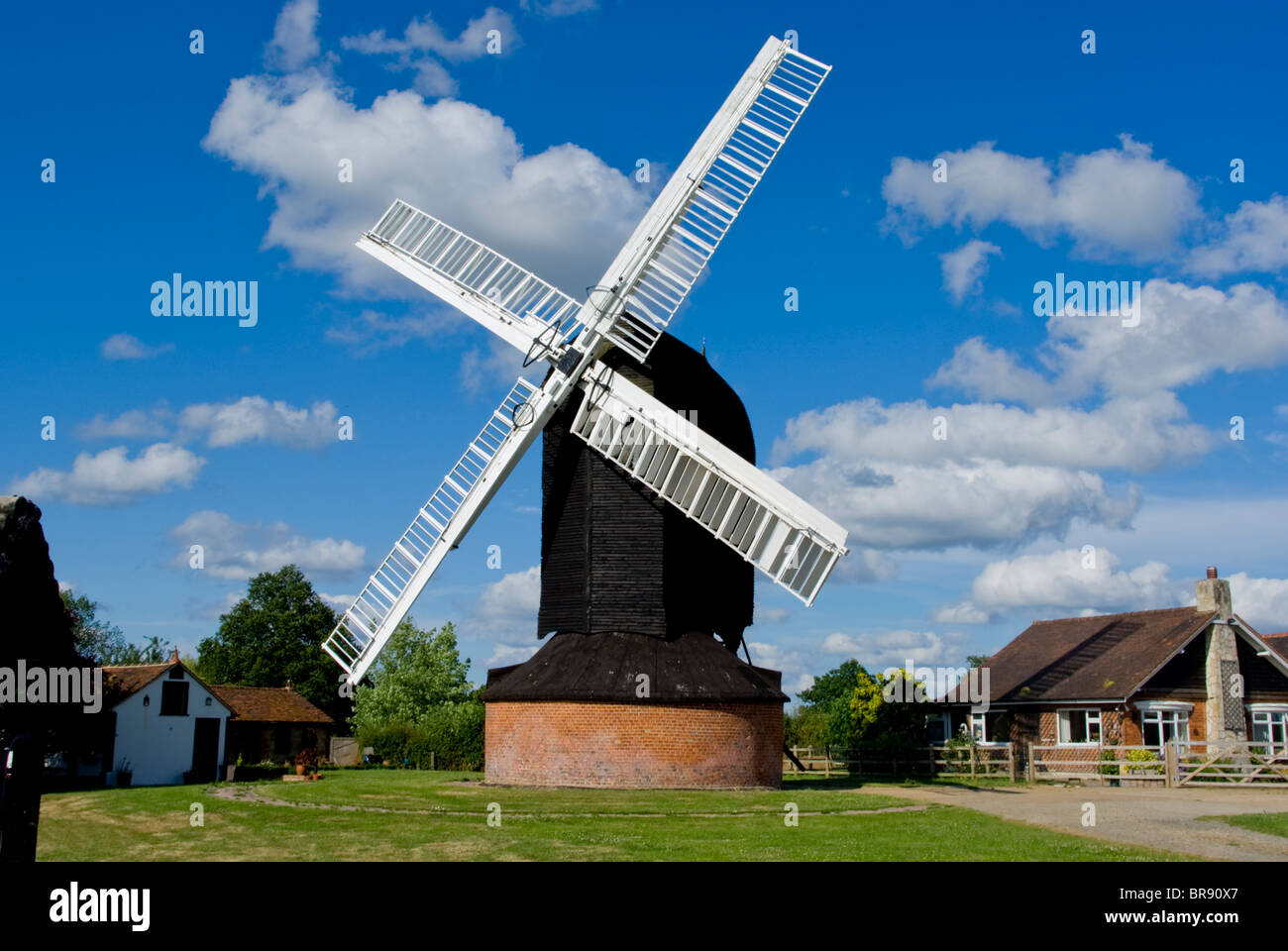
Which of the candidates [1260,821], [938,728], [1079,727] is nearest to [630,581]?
[1260,821]

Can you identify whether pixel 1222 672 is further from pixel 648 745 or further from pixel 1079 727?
pixel 648 745

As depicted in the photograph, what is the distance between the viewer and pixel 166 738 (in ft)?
98.5

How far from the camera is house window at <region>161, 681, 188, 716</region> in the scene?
30.3 m

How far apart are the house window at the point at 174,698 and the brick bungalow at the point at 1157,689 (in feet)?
81.3

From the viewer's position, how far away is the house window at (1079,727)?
32219mm

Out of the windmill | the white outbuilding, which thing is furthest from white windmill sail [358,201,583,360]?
the white outbuilding

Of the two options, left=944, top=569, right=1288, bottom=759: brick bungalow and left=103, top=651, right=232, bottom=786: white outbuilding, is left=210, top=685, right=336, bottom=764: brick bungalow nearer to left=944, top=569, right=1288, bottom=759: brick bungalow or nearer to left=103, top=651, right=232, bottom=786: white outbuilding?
left=103, top=651, right=232, bottom=786: white outbuilding

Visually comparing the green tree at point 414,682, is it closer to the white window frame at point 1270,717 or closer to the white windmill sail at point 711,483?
the white windmill sail at point 711,483

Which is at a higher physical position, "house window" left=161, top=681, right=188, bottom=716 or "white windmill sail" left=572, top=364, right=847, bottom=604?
"white windmill sail" left=572, top=364, right=847, bottom=604

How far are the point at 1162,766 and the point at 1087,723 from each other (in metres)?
4.05

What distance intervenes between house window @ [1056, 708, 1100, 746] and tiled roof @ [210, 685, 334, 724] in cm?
2583

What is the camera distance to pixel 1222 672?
32656 millimetres

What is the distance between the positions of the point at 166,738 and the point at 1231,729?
102ft
